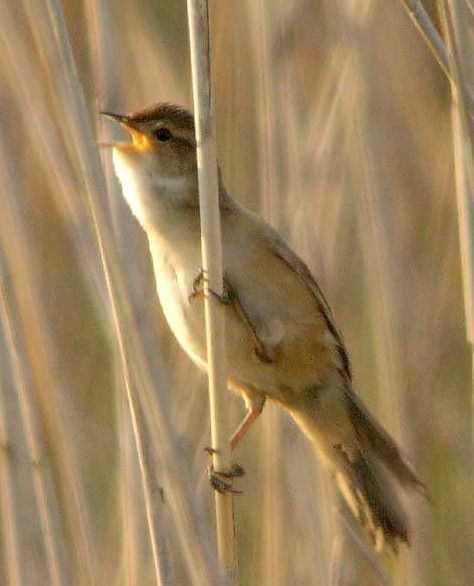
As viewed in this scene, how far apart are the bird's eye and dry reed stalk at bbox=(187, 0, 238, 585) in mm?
469

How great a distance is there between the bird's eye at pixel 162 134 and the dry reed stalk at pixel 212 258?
47 centimetres

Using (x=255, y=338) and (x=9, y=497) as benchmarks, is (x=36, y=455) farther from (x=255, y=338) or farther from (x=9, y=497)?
(x=255, y=338)

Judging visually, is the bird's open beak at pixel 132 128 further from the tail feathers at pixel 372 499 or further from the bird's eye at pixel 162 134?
the tail feathers at pixel 372 499

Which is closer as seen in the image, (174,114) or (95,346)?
(174,114)

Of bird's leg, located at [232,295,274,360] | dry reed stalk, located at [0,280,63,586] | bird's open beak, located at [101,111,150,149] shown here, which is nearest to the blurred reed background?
dry reed stalk, located at [0,280,63,586]

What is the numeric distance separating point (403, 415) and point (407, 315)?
0.97 ft

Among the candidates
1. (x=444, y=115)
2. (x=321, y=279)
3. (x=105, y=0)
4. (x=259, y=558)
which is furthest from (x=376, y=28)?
(x=259, y=558)

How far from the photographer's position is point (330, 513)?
238 centimetres

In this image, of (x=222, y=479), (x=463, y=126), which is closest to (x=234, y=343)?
(x=222, y=479)

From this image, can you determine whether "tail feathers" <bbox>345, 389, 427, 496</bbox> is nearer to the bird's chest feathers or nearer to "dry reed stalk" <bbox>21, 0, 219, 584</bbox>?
the bird's chest feathers

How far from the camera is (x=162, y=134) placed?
6.92 feet

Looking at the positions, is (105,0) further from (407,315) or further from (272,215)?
(407,315)

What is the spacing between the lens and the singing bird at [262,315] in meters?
2.08

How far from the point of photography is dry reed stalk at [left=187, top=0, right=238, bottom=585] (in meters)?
1.56
